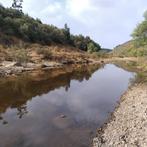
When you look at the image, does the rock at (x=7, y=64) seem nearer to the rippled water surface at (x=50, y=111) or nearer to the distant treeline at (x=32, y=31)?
the rippled water surface at (x=50, y=111)

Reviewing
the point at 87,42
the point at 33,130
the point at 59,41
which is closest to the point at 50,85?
the point at 33,130

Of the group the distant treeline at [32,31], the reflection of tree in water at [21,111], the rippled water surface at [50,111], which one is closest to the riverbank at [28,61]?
the rippled water surface at [50,111]

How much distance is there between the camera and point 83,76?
61.1 metres

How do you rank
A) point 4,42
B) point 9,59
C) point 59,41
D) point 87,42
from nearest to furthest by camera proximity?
point 9,59
point 4,42
point 59,41
point 87,42

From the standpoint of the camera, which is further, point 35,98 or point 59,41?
point 59,41

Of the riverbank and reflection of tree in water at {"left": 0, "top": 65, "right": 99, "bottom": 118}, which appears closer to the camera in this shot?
reflection of tree in water at {"left": 0, "top": 65, "right": 99, "bottom": 118}

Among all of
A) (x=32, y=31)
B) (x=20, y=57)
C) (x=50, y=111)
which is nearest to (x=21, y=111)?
(x=50, y=111)

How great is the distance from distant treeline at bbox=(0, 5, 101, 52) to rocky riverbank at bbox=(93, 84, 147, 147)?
75501mm

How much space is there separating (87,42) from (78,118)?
11574cm

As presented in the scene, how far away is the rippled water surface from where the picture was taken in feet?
70.0

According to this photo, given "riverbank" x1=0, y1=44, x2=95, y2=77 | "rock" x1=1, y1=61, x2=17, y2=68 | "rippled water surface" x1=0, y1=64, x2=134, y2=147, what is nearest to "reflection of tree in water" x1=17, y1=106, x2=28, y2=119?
"rippled water surface" x1=0, y1=64, x2=134, y2=147

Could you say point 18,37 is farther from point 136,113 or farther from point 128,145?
point 128,145

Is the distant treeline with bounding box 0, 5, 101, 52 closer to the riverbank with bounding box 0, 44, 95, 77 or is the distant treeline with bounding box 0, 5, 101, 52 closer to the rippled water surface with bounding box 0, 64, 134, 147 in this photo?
the riverbank with bounding box 0, 44, 95, 77

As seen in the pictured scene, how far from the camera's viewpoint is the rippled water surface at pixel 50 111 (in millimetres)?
21350
